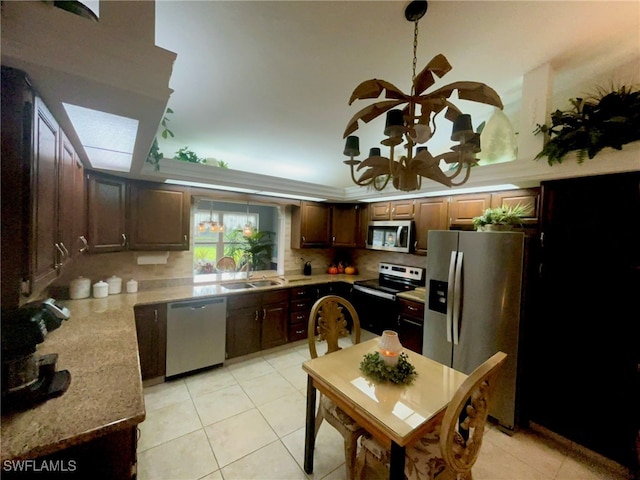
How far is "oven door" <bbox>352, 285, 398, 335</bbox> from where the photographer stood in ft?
10.9

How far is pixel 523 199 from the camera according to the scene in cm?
238

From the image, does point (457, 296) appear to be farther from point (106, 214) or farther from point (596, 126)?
point (106, 214)

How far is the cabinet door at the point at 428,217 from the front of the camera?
9.98 feet

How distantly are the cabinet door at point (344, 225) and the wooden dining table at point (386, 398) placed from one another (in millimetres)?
2553

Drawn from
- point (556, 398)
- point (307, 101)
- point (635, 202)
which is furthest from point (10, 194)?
point (556, 398)

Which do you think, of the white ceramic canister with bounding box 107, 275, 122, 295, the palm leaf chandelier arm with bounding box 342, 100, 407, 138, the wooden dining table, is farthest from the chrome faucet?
the palm leaf chandelier arm with bounding box 342, 100, 407, 138

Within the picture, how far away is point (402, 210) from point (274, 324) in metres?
2.40

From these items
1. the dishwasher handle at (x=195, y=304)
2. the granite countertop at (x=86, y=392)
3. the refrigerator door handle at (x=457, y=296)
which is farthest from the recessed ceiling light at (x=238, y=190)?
the refrigerator door handle at (x=457, y=296)

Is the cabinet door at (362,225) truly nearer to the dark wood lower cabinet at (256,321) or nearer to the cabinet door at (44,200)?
the dark wood lower cabinet at (256,321)

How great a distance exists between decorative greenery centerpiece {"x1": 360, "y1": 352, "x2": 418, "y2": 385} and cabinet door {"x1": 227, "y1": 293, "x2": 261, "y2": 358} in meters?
2.00

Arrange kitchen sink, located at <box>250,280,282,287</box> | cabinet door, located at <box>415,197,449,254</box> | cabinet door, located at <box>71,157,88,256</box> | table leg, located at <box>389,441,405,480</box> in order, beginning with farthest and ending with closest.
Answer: kitchen sink, located at <box>250,280,282,287</box> → cabinet door, located at <box>415,197,449,254</box> → cabinet door, located at <box>71,157,88,256</box> → table leg, located at <box>389,441,405,480</box>

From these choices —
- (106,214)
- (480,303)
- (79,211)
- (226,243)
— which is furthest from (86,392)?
(226,243)

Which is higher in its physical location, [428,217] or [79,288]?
[428,217]

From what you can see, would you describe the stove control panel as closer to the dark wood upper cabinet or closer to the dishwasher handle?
the dishwasher handle
